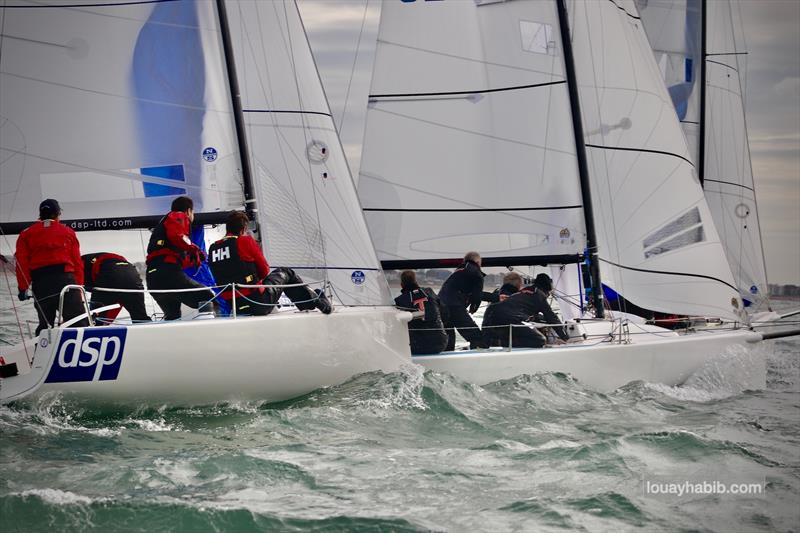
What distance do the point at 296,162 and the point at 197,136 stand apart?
1026 mm

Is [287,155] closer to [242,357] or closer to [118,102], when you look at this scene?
[118,102]

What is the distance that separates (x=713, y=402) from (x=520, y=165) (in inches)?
133

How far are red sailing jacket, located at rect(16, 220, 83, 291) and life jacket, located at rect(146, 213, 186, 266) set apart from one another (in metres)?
0.65

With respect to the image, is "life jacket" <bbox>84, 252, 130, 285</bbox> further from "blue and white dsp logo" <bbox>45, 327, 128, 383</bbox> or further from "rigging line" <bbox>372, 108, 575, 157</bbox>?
"rigging line" <bbox>372, 108, 575, 157</bbox>

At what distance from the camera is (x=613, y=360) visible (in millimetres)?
10719

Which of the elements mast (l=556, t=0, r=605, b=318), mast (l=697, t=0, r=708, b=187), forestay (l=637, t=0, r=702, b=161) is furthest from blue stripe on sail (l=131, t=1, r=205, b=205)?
mast (l=697, t=0, r=708, b=187)

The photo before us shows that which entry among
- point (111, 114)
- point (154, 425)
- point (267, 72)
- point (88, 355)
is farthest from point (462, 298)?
point (88, 355)

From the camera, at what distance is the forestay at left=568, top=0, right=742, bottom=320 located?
12109 millimetres

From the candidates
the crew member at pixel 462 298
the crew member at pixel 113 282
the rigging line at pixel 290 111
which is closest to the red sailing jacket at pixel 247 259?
the crew member at pixel 113 282

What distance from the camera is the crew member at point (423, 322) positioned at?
10383mm

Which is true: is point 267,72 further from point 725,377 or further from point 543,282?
point 725,377

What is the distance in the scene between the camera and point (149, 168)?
32.7ft

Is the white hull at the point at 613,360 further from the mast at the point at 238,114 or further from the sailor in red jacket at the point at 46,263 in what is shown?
the sailor in red jacket at the point at 46,263

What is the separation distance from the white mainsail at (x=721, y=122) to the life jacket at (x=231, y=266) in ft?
33.9
